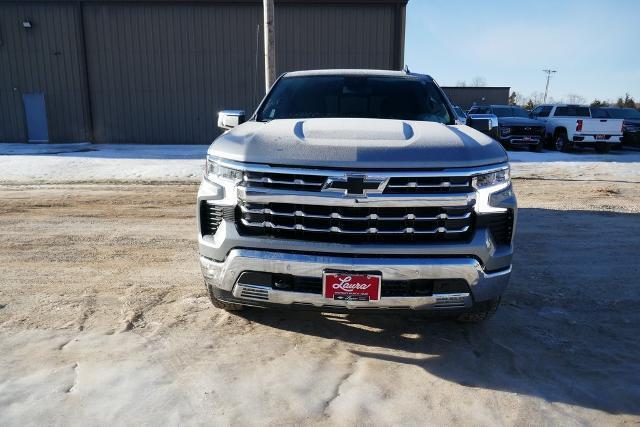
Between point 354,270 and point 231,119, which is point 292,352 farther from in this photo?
point 231,119

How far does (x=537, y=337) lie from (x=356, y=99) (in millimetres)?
2640

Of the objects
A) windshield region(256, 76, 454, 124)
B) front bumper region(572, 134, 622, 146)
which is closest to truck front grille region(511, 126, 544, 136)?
front bumper region(572, 134, 622, 146)

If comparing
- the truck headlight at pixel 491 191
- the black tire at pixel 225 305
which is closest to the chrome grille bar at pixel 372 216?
the truck headlight at pixel 491 191

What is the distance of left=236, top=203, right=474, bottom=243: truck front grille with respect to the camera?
292 centimetres

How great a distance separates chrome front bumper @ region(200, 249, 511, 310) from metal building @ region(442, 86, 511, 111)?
44.1m

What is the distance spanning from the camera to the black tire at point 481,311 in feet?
10.1

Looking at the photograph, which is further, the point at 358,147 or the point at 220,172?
the point at 220,172

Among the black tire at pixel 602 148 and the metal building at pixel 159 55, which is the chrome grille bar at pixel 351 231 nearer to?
the metal building at pixel 159 55

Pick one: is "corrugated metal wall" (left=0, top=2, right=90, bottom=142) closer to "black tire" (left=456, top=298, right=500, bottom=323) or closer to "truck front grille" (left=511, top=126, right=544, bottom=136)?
"truck front grille" (left=511, top=126, right=544, bottom=136)

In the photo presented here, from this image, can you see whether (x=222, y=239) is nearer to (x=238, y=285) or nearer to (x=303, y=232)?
(x=238, y=285)

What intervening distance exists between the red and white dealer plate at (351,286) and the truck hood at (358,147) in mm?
663

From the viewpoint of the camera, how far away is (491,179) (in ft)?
10.0

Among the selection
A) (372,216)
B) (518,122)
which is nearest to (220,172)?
(372,216)

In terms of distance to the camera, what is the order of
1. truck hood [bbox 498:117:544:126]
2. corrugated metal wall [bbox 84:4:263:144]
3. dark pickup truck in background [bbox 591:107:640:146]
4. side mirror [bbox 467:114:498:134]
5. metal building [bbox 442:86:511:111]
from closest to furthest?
side mirror [bbox 467:114:498:134] → truck hood [bbox 498:117:544:126] → corrugated metal wall [bbox 84:4:263:144] → dark pickup truck in background [bbox 591:107:640:146] → metal building [bbox 442:86:511:111]
